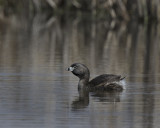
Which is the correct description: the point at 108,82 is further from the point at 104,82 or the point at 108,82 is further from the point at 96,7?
the point at 96,7

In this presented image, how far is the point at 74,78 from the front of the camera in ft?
48.0

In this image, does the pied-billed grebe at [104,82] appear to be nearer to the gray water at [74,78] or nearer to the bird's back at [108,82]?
the bird's back at [108,82]

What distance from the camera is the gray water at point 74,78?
993 cm

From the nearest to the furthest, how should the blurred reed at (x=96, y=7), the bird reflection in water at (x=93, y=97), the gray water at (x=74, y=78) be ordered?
1. the gray water at (x=74, y=78)
2. the bird reflection in water at (x=93, y=97)
3. the blurred reed at (x=96, y=7)


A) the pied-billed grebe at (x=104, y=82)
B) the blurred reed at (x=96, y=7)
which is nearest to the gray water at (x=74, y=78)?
the pied-billed grebe at (x=104, y=82)

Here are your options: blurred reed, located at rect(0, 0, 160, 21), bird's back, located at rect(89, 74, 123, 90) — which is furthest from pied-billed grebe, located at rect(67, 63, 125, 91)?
blurred reed, located at rect(0, 0, 160, 21)

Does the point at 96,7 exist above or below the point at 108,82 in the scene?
above

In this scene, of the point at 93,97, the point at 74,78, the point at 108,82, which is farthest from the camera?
the point at 74,78

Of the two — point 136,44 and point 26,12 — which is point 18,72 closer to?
point 136,44

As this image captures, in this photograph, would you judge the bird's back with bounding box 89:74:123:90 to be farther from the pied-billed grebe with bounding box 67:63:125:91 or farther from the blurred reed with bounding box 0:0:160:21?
the blurred reed with bounding box 0:0:160:21

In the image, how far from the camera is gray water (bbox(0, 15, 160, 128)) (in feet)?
32.6

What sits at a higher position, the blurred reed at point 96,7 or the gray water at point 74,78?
the blurred reed at point 96,7

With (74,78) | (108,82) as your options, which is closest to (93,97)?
(108,82)

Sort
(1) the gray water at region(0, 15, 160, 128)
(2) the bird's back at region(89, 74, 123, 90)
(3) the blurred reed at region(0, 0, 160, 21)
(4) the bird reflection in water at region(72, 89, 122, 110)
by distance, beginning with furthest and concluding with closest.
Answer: (3) the blurred reed at region(0, 0, 160, 21) → (2) the bird's back at region(89, 74, 123, 90) → (4) the bird reflection in water at region(72, 89, 122, 110) → (1) the gray water at region(0, 15, 160, 128)
